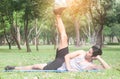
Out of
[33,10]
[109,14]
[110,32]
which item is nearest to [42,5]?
[33,10]

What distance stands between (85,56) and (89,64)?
9.2 inches

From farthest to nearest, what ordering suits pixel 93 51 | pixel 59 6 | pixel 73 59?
pixel 59 6
pixel 73 59
pixel 93 51

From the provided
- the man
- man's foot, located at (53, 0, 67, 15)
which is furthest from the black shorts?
man's foot, located at (53, 0, 67, 15)

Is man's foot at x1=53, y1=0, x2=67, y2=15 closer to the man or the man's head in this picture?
the man

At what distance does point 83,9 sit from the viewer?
43.2 m

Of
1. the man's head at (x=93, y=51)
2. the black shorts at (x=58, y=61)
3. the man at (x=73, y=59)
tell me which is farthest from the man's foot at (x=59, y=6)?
the man's head at (x=93, y=51)

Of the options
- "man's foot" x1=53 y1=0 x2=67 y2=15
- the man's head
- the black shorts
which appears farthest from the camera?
"man's foot" x1=53 y1=0 x2=67 y2=15

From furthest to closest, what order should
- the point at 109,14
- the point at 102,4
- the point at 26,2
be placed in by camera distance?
the point at 109,14, the point at 102,4, the point at 26,2

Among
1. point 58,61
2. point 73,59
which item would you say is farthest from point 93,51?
point 58,61

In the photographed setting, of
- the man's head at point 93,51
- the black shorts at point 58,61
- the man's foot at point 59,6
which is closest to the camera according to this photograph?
the man's head at point 93,51

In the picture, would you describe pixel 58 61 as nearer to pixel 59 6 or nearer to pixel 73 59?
pixel 73 59

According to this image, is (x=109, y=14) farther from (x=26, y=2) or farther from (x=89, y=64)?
(x=89, y=64)

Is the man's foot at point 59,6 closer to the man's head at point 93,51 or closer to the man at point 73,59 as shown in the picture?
the man at point 73,59

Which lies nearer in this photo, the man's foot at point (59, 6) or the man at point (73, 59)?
the man at point (73, 59)
